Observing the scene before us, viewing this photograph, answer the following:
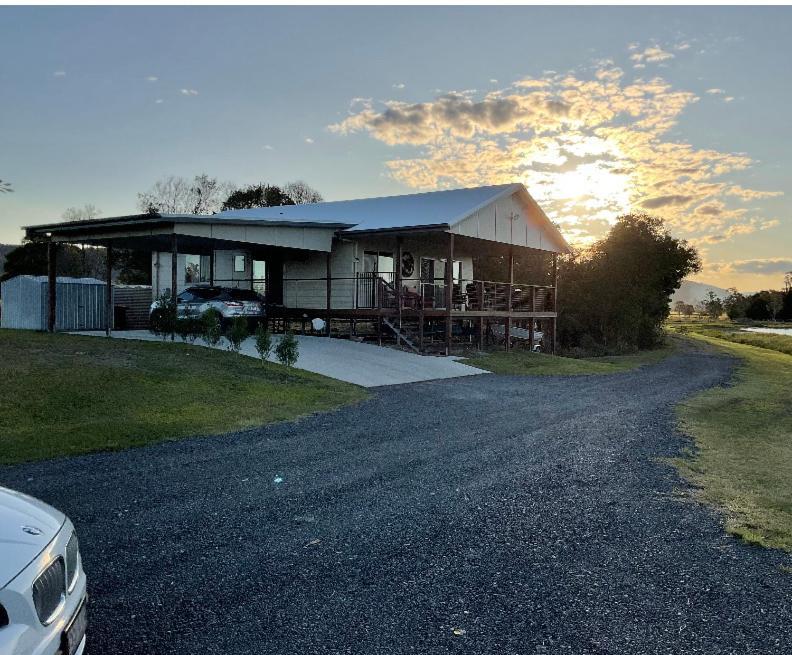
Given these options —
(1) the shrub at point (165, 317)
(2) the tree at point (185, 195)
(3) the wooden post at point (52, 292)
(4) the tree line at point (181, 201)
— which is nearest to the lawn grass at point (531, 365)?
(1) the shrub at point (165, 317)

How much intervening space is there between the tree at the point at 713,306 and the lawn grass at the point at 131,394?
124546mm

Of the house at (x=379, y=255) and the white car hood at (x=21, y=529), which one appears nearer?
the white car hood at (x=21, y=529)

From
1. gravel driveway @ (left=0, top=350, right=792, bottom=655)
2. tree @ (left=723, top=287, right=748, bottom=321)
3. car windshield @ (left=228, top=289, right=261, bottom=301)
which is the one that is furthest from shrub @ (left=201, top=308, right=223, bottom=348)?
tree @ (left=723, top=287, right=748, bottom=321)

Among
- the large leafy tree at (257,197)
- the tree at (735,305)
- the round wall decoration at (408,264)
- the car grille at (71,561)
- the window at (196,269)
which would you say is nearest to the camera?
the car grille at (71,561)

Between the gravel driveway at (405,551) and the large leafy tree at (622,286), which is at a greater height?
the large leafy tree at (622,286)

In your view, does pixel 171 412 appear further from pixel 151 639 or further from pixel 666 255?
pixel 666 255

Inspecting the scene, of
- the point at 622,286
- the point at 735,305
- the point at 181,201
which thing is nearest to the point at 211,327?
the point at 622,286

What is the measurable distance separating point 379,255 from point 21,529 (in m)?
22.0

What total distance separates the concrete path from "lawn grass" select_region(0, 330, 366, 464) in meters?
1.21

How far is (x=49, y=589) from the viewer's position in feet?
7.91

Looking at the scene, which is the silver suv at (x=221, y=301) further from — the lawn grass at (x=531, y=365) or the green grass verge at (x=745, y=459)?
the green grass verge at (x=745, y=459)

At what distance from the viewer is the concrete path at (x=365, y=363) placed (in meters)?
15.7

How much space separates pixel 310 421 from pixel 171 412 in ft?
7.27

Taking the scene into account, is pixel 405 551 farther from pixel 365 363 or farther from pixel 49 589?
pixel 365 363
